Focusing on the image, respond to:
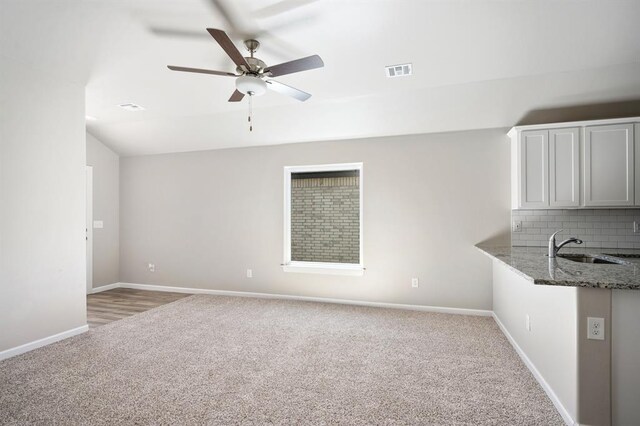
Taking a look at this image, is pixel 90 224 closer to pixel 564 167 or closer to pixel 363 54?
pixel 363 54

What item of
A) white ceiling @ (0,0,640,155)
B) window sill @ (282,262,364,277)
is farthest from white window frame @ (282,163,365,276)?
white ceiling @ (0,0,640,155)

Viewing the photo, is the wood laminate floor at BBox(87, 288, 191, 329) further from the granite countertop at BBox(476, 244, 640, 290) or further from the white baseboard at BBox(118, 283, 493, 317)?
the granite countertop at BBox(476, 244, 640, 290)

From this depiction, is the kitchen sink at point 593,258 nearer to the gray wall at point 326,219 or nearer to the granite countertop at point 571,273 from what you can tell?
the granite countertop at point 571,273

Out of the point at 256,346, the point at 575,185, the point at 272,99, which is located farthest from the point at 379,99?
the point at 256,346

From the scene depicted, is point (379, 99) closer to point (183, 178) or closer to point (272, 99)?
point (272, 99)

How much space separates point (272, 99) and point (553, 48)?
2886 mm

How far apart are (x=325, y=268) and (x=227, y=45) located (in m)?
3.43

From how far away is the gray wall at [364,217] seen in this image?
4.29 metres

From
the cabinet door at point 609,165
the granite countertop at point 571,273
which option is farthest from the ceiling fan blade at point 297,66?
the cabinet door at point 609,165

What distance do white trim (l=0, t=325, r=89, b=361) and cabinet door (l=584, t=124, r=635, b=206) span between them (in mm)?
5665

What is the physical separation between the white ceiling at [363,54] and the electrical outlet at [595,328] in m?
2.19

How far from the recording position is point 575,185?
357cm

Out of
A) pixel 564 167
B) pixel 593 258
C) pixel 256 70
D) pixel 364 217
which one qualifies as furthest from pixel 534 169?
pixel 256 70

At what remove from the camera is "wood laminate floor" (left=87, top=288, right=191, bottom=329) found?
14.1 feet
